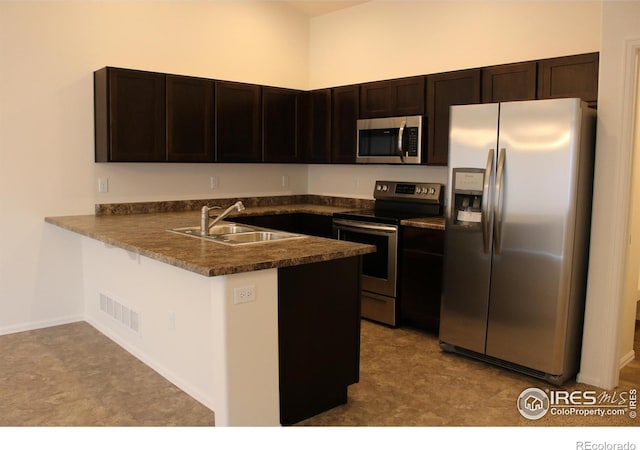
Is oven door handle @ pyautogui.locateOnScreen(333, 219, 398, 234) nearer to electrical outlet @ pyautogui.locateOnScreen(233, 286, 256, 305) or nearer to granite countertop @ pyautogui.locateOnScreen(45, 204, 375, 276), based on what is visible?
granite countertop @ pyautogui.locateOnScreen(45, 204, 375, 276)

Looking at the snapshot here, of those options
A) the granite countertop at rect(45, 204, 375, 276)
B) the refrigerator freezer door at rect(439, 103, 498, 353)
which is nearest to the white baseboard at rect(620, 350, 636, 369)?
the refrigerator freezer door at rect(439, 103, 498, 353)

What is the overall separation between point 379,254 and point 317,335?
187 centimetres

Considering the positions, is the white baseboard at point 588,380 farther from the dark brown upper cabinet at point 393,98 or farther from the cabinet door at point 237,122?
the cabinet door at point 237,122

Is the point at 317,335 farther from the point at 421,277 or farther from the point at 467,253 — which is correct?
the point at 421,277

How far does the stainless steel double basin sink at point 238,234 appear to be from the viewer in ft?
11.6

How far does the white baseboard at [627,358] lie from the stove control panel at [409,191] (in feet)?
6.05

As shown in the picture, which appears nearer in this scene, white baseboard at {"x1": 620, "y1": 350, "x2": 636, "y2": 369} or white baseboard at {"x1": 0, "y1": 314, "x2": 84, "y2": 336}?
white baseboard at {"x1": 620, "y1": 350, "x2": 636, "y2": 369}

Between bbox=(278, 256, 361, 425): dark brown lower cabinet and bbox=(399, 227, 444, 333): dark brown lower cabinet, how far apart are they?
1.39 m

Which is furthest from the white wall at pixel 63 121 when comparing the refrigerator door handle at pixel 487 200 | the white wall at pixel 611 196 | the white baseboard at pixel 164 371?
the white wall at pixel 611 196

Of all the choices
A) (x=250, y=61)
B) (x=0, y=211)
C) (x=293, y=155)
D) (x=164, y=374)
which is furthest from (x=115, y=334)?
(x=250, y=61)

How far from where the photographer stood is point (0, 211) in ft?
14.1

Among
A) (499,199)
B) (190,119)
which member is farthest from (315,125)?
(499,199)

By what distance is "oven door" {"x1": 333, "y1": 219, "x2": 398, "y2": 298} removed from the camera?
4.57m
